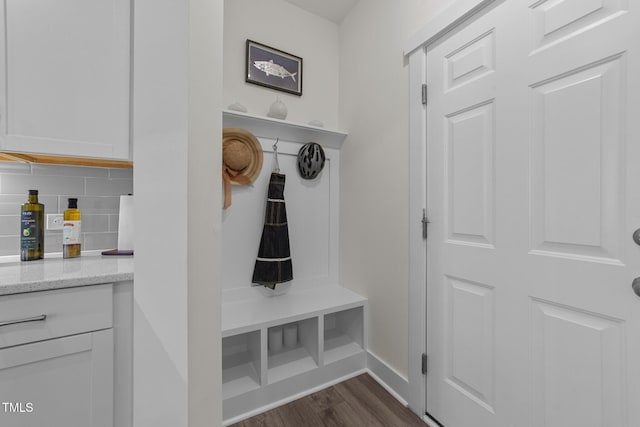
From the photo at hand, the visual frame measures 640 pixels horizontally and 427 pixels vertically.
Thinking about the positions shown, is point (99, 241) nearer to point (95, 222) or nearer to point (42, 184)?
point (95, 222)

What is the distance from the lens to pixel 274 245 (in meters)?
1.86

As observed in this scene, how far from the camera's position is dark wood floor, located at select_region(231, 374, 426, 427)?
1.39 m

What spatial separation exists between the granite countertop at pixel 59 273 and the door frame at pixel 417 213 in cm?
A: 133

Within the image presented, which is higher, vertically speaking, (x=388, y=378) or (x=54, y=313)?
(x=54, y=313)

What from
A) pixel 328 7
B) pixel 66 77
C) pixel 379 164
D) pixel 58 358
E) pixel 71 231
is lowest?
pixel 58 358

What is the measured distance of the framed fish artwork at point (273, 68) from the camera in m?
1.93

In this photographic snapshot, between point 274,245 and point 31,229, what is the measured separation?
1.18m

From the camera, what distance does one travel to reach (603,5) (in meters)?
0.83

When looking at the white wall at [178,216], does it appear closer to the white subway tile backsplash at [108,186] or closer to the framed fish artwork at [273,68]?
the white subway tile backsplash at [108,186]

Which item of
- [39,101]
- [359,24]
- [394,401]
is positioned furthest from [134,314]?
[359,24]

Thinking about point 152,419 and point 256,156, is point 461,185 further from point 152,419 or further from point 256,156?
point 152,419

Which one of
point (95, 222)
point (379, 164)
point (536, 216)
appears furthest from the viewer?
point (379, 164)

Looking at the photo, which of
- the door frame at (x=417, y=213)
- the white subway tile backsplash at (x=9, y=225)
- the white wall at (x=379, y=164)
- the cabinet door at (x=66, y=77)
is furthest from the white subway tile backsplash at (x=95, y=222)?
the door frame at (x=417, y=213)

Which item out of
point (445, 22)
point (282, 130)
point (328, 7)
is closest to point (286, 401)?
point (282, 130)
